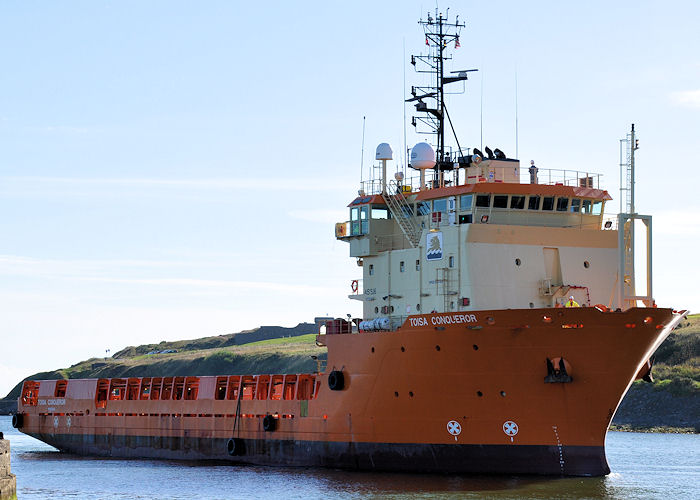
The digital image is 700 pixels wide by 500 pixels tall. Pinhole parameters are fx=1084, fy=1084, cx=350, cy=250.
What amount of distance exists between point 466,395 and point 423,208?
23.6 feet

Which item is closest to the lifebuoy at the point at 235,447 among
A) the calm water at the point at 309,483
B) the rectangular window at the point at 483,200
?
the calm water at the point at 309,483

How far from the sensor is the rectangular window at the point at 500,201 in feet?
107

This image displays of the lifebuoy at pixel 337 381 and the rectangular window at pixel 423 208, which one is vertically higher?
the rectangular window at pixel 423 208

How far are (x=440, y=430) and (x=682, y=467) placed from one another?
37.3 feet

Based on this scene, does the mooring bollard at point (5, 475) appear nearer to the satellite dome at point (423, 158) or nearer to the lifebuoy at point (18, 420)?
the satellite dome at point (423, 158)

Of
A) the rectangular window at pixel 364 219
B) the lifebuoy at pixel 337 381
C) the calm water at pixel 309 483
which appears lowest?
the calm water at pixel 309 483

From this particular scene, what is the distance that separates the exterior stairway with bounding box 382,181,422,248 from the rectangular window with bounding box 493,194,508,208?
2947 mm

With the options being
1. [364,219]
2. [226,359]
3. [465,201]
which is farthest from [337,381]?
[226,359]

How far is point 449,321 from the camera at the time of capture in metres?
30.0

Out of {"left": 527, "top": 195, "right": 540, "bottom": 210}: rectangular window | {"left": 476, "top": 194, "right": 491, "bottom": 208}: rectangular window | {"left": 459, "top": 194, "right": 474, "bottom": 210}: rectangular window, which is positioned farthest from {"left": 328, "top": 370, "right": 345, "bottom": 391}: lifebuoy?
{"left": 527, "top": 195, "right": 540, "bottom": 210}: rectangular window

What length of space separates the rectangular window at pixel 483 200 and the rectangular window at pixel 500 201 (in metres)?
0.18

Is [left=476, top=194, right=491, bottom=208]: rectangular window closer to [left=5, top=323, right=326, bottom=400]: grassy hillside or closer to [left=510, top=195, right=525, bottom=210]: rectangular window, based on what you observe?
[left=510, top=195, right=525, bottom=210]: rectangular window

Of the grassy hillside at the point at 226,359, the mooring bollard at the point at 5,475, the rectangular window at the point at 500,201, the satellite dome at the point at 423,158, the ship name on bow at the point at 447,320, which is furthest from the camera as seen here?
the grassy hillside at the point at 226,359

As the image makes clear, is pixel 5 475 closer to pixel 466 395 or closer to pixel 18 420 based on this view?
pixel 466 395
